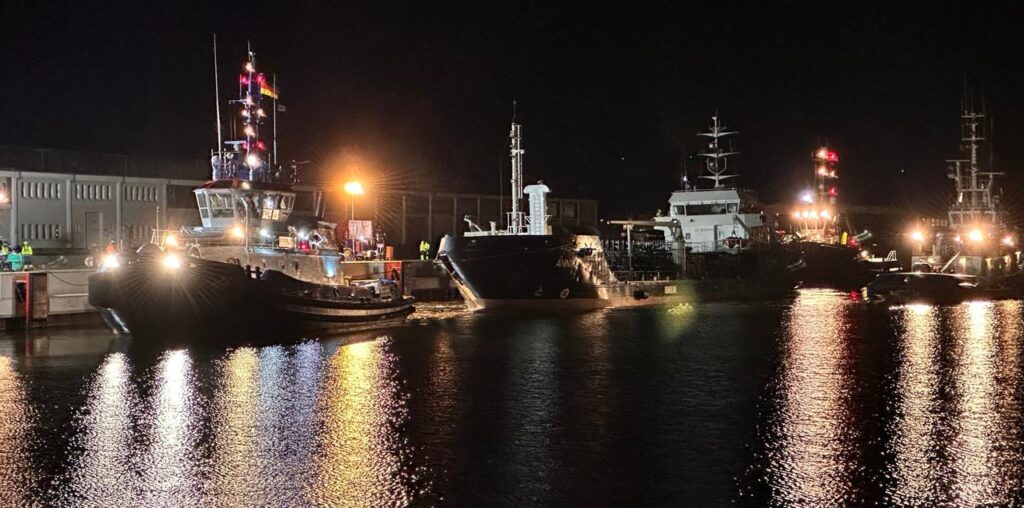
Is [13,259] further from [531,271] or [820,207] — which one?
[820,207]

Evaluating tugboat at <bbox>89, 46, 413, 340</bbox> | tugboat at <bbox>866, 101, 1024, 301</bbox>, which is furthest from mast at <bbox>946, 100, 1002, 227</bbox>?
tugboat at <bbox>89, 46, 413, 340</bbox>

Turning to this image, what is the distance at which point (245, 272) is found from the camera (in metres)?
23.5

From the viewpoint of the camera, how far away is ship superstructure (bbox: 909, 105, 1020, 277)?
5416cm

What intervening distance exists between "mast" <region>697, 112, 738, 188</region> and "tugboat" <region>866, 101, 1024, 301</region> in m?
12.9

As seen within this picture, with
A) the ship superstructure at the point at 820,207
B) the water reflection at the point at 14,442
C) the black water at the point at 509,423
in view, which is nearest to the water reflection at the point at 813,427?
the black water at the point at 509,423

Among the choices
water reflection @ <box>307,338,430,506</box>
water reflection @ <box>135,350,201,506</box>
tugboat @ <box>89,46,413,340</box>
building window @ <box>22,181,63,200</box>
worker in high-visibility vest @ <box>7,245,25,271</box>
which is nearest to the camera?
water reflection @ <box>307,338,430,506</box>

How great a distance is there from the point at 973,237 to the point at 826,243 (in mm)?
8974

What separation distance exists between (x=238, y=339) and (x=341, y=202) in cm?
2959

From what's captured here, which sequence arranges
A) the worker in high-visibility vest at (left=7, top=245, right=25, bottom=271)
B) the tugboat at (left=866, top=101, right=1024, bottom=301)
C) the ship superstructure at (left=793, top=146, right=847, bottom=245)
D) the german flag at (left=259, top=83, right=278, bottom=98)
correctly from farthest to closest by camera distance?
the ship superstructure at (left=793, top=146, right=847, bottom=245) < the tugboat at (left=866, top=101, right=1024, bottom=301) < the german flag at (left=259, top=83, right=278, bottom=98) < the worker in high-visibility vest at (left=7, top=245, right=25, bottom=271)

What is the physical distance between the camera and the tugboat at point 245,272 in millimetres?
22969

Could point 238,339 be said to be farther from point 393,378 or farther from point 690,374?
point 690,374

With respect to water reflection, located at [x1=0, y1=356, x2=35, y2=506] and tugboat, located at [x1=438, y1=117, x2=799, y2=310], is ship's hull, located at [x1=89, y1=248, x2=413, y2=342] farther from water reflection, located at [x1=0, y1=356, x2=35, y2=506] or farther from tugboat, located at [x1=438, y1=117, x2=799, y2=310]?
tugboat, located at [x1=438, y1=117, x2=799, y2=310]

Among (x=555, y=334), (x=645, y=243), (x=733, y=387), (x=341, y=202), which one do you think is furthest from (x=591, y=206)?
(x=733, y=387)

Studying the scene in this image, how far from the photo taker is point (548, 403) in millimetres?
14664
